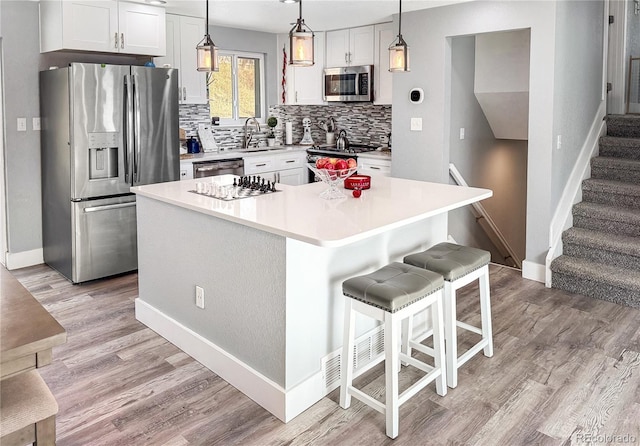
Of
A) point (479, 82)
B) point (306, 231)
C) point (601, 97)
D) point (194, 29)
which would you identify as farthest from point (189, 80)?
point (601, 97)

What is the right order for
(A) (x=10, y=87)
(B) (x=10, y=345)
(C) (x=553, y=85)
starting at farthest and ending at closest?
(A) (x=10, y=87)
(C) (x=553, y=85)
(B) (x=10, y=345)

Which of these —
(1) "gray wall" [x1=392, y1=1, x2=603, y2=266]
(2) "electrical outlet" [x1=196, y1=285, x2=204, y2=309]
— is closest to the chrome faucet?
(1) "gray wall" [x1=392, y1=1, x2=603, y2=266]

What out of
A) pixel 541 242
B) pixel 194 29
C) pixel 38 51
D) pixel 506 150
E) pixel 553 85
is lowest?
pixel 541 242

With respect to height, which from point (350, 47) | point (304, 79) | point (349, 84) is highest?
Result: point (350, 47)

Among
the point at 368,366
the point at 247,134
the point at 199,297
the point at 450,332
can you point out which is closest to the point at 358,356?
the point at 368,366

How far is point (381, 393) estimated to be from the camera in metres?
2.72

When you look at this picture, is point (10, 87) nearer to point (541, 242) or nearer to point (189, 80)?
point (189, 80)

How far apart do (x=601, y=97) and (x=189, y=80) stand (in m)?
4.12

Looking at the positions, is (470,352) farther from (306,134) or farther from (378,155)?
(306,134)

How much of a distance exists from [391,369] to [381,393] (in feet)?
1.59

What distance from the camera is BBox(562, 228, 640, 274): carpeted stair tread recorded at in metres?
4.11

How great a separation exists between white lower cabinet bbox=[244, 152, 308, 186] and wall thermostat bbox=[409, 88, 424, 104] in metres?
1.74

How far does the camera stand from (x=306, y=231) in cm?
223

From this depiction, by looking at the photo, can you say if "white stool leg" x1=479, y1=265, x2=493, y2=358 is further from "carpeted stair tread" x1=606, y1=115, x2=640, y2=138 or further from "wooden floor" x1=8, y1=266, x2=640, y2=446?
"carpeted stair tread" x1=606, y1=115, x2=640, y2=138
